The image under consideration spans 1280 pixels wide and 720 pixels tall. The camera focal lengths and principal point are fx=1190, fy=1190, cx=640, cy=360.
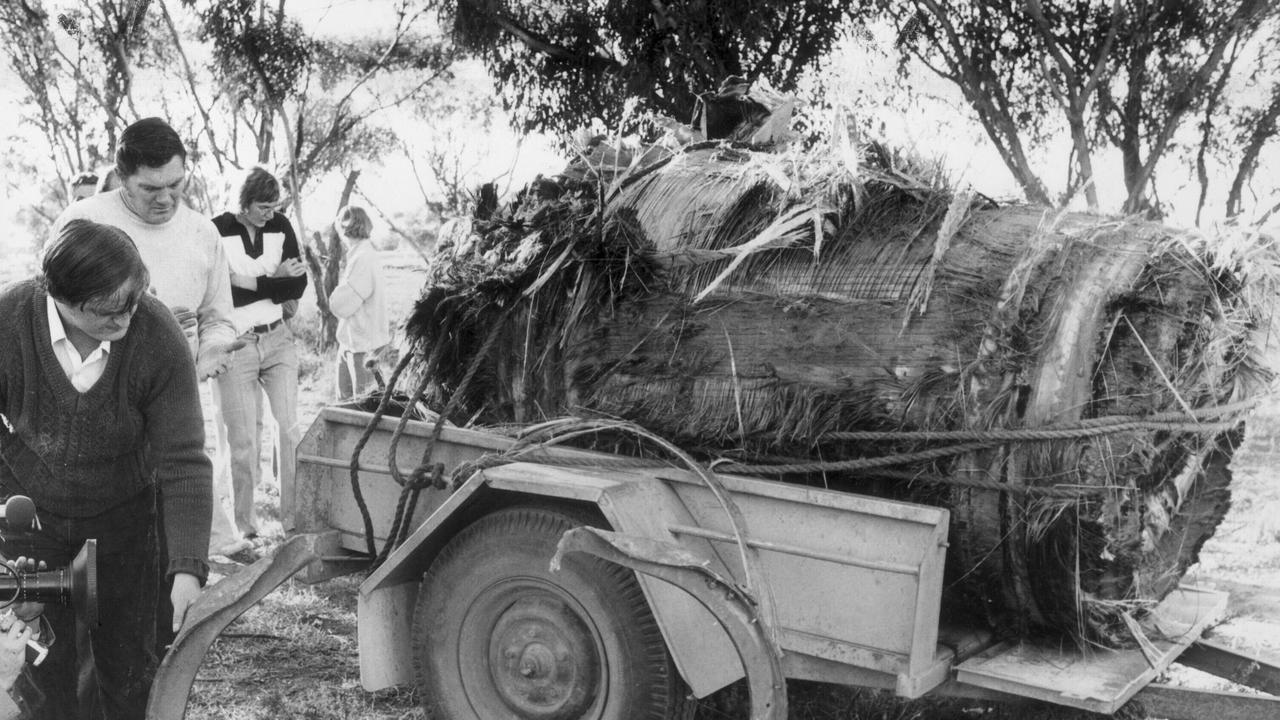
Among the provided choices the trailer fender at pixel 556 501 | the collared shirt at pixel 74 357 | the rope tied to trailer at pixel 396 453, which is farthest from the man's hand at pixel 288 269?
the collared shirt at pixel 74 357

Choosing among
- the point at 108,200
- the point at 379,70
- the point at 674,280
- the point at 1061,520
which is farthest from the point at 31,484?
the point at 379,70

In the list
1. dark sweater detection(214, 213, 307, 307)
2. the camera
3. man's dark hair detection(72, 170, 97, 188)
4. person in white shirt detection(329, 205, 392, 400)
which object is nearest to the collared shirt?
the camera

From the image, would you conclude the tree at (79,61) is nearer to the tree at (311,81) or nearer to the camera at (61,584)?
the tree at (311,81)

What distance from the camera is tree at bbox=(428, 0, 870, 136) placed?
11.2 meters

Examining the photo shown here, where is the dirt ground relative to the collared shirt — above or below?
below

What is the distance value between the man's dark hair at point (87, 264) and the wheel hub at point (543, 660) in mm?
1551

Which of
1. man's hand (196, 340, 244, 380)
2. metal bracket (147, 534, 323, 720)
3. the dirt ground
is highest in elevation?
man's hand (196, 340, 244, 380)

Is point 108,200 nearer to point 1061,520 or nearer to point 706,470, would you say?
point 706,470

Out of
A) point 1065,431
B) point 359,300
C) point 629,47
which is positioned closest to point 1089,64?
point 629,47

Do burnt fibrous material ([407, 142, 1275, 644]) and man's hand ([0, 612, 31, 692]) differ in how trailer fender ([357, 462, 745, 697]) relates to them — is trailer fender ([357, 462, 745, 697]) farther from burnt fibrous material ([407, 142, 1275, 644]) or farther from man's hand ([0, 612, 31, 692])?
man's hand ([0, 612, 31, 692])

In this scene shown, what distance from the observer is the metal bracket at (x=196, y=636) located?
3.18 metres

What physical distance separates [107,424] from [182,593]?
1.67 ft

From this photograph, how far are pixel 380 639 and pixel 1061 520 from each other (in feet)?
7.38

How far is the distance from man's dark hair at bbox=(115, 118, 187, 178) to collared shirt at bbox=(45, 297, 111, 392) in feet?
3.68
